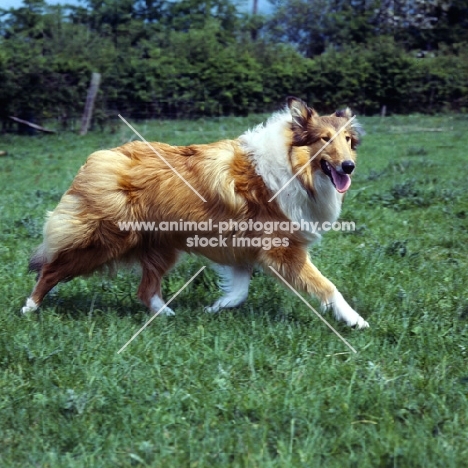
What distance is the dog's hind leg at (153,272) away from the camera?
555cm

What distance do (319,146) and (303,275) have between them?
3.07ft

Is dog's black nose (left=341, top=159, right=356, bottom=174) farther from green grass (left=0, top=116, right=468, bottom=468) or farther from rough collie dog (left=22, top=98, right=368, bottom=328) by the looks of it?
green grass (left=0, top=116, right=468, bottom=468)

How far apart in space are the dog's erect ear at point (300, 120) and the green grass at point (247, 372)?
1200mm

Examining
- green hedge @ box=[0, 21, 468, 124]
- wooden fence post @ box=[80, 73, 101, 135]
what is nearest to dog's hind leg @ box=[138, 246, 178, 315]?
wooden fence post @ box=[80, 73, 101, 135]

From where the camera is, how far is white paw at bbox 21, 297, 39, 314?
206 inches

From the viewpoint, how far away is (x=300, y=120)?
5.15 m

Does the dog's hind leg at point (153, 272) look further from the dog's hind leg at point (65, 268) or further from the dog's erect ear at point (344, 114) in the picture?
the dog's erect ear at point (344, 114)

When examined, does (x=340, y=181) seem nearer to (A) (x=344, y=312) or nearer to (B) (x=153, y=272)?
(A) (x=344, y=312)

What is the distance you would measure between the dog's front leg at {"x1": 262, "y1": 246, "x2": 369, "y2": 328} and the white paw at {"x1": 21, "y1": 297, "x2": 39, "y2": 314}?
1.75m

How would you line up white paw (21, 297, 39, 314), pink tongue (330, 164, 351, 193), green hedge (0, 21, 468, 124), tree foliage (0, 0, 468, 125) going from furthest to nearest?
tree foliage (0, 0, 468, 125) → green hedge (0, 21, 468, 124) → white paw (21, 297, 39, 314) → pink tongue (330, 164, 351, 193)

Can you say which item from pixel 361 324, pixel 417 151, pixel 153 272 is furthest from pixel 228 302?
pixel 417 151

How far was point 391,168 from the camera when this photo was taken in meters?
12.1

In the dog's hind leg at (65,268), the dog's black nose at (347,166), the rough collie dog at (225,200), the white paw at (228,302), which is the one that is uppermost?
the dog's black nose at (347,166)

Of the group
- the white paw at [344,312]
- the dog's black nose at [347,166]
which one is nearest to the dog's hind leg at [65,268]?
the white paw at [344,312]
